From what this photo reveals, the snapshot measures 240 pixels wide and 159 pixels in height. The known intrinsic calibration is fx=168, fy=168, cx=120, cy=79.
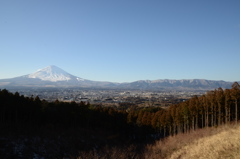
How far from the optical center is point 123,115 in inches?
2121

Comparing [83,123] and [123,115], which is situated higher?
[123,115]

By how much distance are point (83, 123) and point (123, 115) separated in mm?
13100

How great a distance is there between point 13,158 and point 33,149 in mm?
4502

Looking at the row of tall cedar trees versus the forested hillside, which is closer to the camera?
the forested hillside

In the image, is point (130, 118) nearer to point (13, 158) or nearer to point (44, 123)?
point (44, 123)

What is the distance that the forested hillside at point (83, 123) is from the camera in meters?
28.7

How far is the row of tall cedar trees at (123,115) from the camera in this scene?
35.1 m

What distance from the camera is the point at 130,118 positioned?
171ft

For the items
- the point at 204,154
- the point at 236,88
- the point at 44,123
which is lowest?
the point at 44,123

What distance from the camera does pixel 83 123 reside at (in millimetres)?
47656

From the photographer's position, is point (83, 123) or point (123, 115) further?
point (123, 115)

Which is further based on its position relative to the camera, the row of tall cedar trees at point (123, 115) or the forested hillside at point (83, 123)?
the row of tall cedar trees at point (123, 115)

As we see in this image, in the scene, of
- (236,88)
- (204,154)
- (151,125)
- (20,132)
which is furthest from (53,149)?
(236,88)

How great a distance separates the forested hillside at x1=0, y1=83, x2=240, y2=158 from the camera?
94.2 ft
